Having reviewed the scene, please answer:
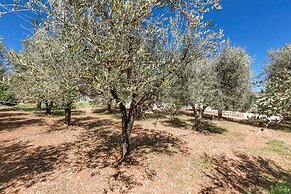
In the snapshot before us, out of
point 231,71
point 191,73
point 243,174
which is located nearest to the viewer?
point 243,174

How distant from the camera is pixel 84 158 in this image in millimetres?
13234

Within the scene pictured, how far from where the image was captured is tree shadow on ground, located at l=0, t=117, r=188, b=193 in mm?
10539

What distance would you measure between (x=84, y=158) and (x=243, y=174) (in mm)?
Result: 10360

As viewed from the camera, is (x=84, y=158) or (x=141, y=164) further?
(x=84, y=158)

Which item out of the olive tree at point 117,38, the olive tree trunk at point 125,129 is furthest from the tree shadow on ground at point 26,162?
the olive tree at point 117,38

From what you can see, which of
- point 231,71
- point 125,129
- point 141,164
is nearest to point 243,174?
point 141,164

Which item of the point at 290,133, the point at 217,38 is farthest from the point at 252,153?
the point at 290,133

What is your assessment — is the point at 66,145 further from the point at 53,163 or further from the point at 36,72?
the point at 36,72

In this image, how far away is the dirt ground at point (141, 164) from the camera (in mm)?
10180

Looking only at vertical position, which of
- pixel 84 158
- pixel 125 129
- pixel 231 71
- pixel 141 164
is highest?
pixel 231 71

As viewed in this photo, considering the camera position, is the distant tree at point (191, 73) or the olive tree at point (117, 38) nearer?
the olive tree at point (117, 38)

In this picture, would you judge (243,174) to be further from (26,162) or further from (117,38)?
(26,162)

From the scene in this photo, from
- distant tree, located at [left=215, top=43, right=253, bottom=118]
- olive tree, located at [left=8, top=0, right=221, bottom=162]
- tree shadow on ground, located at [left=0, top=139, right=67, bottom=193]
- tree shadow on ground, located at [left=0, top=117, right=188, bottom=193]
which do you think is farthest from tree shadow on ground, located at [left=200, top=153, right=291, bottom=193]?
distant tree, located at [left=215, top=43, right=253, bottom=118]

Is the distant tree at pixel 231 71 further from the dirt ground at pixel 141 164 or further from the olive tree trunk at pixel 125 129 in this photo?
the olive tree trunk at pixel 125 129
